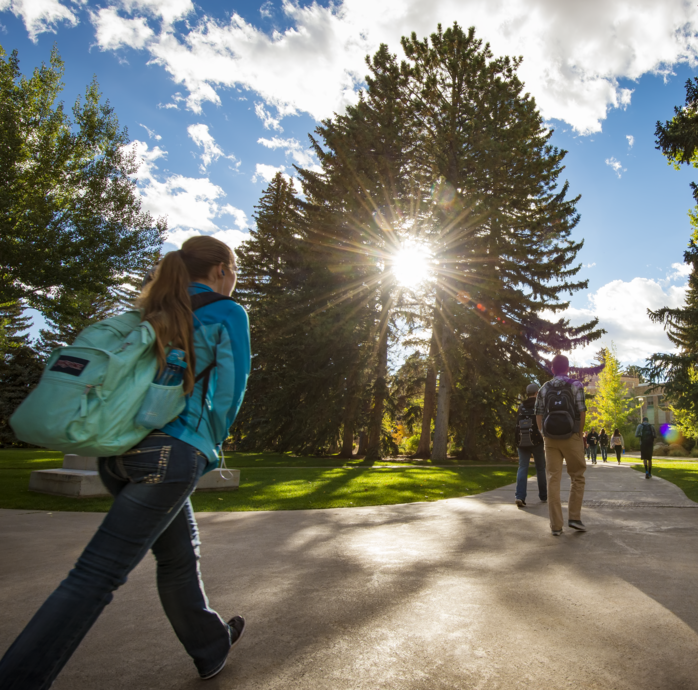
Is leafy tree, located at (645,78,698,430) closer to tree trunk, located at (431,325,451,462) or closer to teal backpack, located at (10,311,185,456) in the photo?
tree trunk, located at (431,325,451,462)

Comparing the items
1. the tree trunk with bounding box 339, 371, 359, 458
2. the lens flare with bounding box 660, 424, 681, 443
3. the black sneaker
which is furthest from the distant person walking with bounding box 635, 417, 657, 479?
the lens flare with bounding box 660, 424, 681, 443

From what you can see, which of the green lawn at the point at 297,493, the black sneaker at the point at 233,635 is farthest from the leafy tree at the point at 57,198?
the black sneaker at the point at 233,635

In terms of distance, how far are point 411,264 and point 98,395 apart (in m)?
21.4

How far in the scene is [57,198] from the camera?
51.2 ft

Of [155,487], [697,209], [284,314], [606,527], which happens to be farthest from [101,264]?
[697,209]

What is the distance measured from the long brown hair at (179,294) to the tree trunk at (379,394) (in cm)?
1986

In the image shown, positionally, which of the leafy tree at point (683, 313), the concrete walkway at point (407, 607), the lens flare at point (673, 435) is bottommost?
the concrete walkway at point (407, 607)

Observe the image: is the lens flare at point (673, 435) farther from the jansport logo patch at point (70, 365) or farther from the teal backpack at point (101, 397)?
the jansport logo patch at point (70, 365)

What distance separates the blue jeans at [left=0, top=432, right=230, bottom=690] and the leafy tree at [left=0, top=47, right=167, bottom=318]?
15.1 m

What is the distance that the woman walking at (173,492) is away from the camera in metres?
1.78

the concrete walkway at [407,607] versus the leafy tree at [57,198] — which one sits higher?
the leafy tree at [57,198]

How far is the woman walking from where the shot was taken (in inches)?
70.1

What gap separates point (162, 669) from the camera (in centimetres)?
245

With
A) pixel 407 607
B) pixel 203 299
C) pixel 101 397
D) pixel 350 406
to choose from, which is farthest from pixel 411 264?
pixel 101 397
